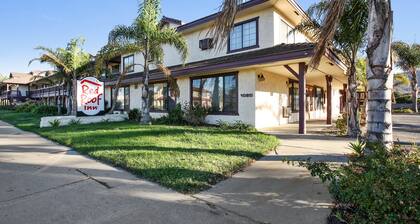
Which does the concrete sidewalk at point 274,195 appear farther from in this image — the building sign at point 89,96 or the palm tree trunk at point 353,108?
the building sign at point 89,96

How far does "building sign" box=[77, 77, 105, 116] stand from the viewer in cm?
1428

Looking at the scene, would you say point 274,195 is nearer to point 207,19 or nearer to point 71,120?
point 207,19

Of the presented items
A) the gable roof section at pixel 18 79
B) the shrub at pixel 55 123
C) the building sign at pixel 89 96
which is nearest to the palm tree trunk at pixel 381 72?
the building sign at pixel 89 96

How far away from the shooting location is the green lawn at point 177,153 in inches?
216

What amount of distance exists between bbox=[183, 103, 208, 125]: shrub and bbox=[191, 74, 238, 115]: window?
0.52 meters

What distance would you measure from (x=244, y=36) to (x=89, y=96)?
896 centimetres

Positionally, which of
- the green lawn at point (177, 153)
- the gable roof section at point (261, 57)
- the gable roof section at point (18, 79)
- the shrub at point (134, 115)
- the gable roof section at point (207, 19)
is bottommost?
the green lawn at point (177, 153)

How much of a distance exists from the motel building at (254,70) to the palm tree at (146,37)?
1.76m

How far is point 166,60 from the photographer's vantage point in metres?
19.9

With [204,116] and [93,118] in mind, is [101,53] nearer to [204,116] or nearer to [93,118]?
[93,118]

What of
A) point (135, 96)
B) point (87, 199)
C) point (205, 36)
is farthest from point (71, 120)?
point (87, 199)

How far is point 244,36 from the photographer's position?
14945mm

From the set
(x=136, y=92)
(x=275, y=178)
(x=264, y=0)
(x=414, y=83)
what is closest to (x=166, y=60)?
(x=136, y=92)

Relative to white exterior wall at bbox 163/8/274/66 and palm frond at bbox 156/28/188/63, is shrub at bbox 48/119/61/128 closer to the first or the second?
palm frond at bbox 156/28/188/63
